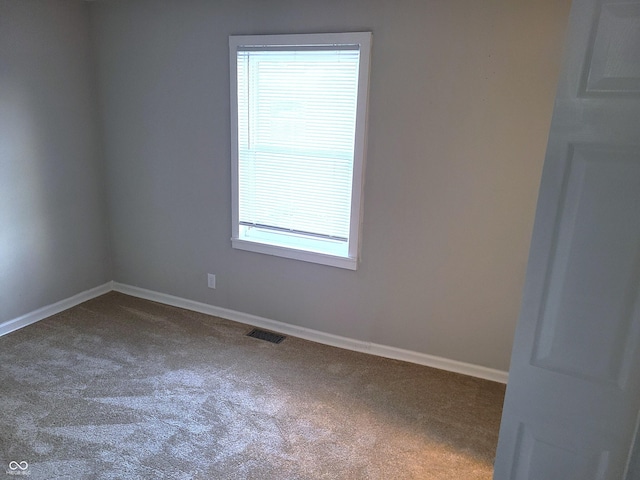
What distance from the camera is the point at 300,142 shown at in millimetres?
3068

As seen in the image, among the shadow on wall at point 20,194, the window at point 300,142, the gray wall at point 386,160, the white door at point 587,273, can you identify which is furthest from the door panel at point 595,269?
the shadow on wall at point 20,194

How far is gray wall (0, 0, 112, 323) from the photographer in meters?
3.09

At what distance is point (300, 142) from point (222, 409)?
1728 mm

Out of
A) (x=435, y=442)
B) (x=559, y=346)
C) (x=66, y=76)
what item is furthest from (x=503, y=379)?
(x=66, y=76)

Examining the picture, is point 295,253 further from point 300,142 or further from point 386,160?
point 386,160

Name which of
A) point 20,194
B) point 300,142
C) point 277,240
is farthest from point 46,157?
point 300,142

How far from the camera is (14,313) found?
10.9ft

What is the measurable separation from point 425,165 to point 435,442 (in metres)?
1.55

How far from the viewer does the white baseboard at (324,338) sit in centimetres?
298
